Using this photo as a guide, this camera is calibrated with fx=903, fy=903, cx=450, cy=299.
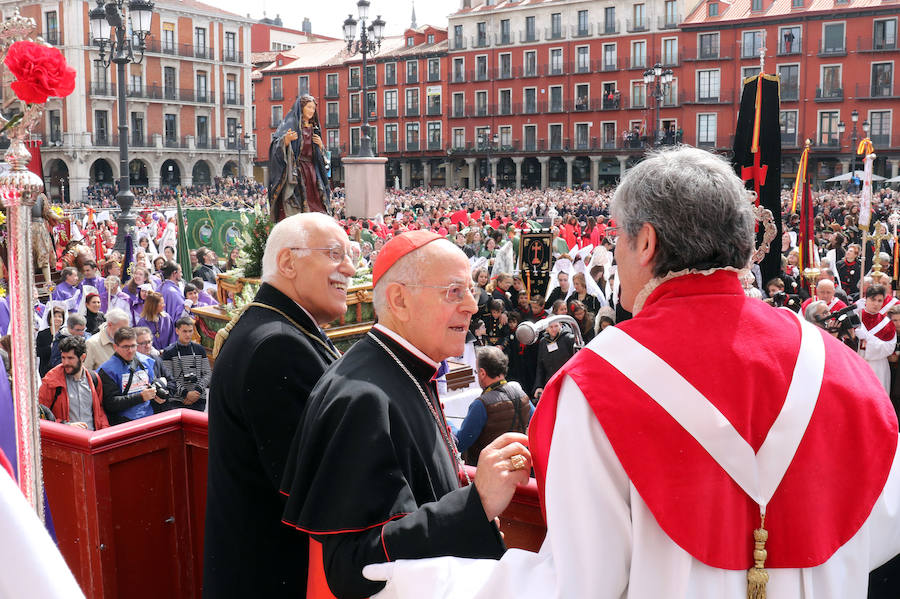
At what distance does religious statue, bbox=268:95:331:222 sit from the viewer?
27.3 ft

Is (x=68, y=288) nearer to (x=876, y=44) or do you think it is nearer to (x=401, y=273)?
(x=401, y=273)

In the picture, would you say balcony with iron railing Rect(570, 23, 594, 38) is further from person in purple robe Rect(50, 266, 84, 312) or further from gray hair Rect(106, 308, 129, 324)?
gray hair Rect(106, 308, 129, 324)

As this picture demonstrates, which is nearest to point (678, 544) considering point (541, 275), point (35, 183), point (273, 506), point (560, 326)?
point (273, 506)

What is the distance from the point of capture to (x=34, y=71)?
1900mm

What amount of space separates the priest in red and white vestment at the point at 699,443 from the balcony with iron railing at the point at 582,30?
4873 cm

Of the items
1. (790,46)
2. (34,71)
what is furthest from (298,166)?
(790,46)

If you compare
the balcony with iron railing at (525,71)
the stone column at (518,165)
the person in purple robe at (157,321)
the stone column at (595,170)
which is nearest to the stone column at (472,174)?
the stone column at (518,165)

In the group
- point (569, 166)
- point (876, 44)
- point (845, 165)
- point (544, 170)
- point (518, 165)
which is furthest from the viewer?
point (518, 165)

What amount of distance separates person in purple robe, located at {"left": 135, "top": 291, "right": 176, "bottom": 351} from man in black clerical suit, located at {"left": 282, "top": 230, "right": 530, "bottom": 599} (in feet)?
20.8

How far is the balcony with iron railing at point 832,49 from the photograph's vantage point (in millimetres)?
41625

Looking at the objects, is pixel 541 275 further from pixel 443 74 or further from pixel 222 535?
pixel 443 74

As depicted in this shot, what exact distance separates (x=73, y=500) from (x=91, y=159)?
46114 millimetres

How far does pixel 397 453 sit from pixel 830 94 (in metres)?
45.2

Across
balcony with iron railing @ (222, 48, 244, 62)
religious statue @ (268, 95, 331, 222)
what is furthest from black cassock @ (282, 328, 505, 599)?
balcony with iron railing @ (222, 48, 244, 62)
